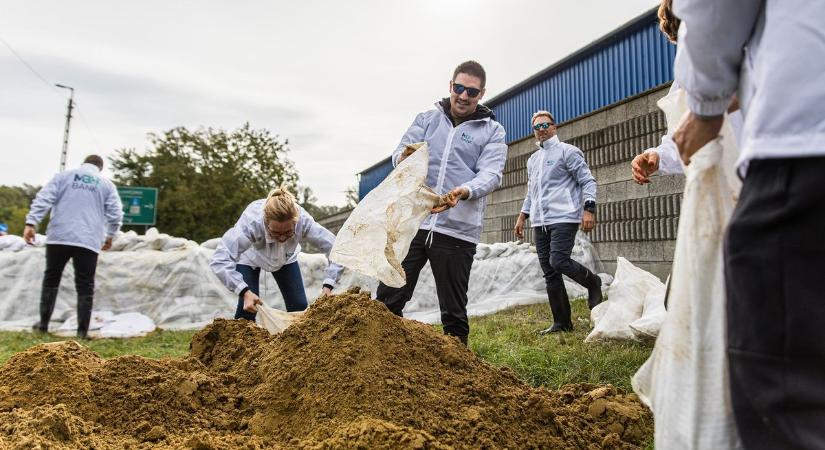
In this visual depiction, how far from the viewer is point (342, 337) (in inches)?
83.3

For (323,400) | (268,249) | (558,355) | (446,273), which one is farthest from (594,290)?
(323,400)

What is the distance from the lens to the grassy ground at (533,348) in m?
3.09

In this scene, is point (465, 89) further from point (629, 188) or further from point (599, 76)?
point (599, 76)

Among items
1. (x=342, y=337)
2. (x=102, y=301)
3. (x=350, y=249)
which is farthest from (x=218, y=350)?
(x=102, y=301)

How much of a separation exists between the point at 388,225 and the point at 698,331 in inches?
68.9

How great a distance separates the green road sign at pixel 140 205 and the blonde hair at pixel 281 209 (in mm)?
18548

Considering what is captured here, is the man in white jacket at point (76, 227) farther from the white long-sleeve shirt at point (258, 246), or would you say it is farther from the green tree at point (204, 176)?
the green tree at point (204, 176)

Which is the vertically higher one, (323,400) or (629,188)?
(629,188)

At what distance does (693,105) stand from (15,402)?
2.38 meters

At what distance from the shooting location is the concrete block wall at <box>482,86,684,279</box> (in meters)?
6.18

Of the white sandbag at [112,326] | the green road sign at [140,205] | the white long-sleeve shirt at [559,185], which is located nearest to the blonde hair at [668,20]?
the white long-sleeve shirt at [559,185]

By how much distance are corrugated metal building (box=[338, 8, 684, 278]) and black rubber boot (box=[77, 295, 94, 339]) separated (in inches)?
233

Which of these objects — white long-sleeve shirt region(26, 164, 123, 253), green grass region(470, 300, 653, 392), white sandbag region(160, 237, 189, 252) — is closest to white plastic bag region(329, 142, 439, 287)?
green grass region(470, 300, 653, 392)

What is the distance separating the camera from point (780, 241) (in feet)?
3.10
